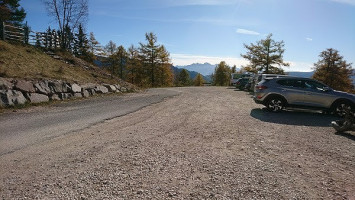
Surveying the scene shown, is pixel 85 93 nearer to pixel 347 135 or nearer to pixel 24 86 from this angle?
pixel 24 86

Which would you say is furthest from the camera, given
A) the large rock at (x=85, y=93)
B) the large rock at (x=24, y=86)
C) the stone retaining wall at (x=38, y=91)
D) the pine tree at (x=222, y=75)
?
the pine tree at (x=222, y=75)

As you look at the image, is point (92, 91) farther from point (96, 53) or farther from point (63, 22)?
point (96, 53)

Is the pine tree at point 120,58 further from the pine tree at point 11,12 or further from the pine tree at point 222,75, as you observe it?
the pine tree at point 222,75

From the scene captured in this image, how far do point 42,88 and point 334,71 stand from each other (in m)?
45.4

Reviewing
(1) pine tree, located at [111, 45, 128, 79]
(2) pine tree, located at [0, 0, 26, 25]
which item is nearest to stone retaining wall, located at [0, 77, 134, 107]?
(2) pine tree, located at [0, 0, 26, 25]

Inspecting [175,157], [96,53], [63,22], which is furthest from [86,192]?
[96,53]

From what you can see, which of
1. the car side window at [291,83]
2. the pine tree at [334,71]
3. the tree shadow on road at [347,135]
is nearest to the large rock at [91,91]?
the car side window at [291,83]

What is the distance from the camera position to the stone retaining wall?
10047mm

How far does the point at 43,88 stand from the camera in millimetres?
12070

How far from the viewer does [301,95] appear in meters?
11.2

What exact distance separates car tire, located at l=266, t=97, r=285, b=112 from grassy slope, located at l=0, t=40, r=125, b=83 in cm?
1269

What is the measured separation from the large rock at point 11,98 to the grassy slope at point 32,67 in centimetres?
182

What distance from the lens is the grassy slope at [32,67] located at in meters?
12.5

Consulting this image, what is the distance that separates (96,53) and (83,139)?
121 feet
